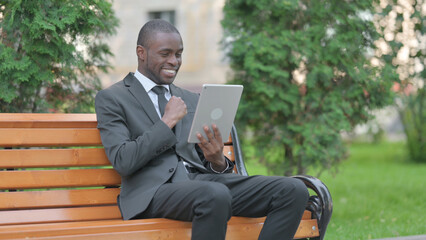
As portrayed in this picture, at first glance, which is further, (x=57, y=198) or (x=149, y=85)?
(x=149, y=85)

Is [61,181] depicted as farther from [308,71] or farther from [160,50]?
[308,71]

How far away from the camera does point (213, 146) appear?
3590 millimetres

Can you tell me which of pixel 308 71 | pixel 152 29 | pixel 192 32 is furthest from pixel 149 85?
pixel 192 32

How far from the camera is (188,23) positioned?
2336cm

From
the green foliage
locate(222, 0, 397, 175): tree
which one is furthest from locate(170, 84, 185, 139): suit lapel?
the green foliage

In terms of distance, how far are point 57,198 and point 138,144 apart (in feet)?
2.25

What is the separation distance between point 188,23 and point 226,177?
20.1 m

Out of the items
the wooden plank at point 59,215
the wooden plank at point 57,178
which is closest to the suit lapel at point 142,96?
the wooden plank at point 57,178

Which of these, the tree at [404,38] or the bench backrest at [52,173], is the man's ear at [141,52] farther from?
the tree at [404,38]

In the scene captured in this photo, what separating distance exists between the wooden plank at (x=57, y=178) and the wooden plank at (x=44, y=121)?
0.28m

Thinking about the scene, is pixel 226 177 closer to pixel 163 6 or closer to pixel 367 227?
pixel 367 227

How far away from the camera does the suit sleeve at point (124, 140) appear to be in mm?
3336

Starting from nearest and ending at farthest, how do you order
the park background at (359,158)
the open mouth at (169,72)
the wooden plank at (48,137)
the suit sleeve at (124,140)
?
the suit sleeve at (124,140) → the wooden plank at (48,137) → the open mouth at (169,72) → the park background at (359,158)

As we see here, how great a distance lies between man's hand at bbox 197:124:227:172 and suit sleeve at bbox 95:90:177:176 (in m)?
0.19
